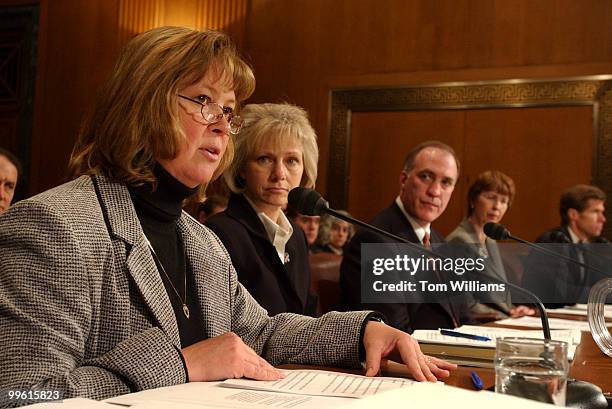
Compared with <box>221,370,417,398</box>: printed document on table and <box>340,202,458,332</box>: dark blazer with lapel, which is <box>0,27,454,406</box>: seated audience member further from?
<box>340,202,458,332</box>: dark blazer with lapel

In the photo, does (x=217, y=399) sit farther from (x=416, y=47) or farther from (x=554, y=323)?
(x=416, y=47)

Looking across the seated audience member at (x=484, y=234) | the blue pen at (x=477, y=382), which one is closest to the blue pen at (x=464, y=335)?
the blue pen at (x=477, y=382)

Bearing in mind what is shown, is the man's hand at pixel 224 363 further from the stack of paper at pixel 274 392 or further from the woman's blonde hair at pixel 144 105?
the woman's blonde hair at pixel 144 105

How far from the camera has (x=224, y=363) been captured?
1.37 meters

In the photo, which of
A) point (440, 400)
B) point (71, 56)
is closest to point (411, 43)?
point (71, 56)

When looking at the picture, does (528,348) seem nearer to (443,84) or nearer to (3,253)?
(3,253)

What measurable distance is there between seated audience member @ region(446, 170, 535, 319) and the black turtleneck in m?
2.55

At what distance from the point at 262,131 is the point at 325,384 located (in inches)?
68.3

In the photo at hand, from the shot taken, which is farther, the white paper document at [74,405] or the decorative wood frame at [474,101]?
the decorative wood frame at [474,101]

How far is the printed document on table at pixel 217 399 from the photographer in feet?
3.62

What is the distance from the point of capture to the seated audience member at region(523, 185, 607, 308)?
193 inches

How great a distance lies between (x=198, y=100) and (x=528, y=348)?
967 mm

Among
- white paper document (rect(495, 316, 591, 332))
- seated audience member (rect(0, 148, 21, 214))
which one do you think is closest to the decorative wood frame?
white paper document (rect(495, 316, 591, 332))

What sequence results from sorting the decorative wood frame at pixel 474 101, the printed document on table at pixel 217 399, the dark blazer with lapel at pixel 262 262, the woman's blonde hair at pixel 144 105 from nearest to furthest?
the printed document on table at pixel 217 399
the woman's blonde hair at pixel 144 105
the dark blazer with lapel at pixel 262 262
the decorative wood frame at pixel 474 101
